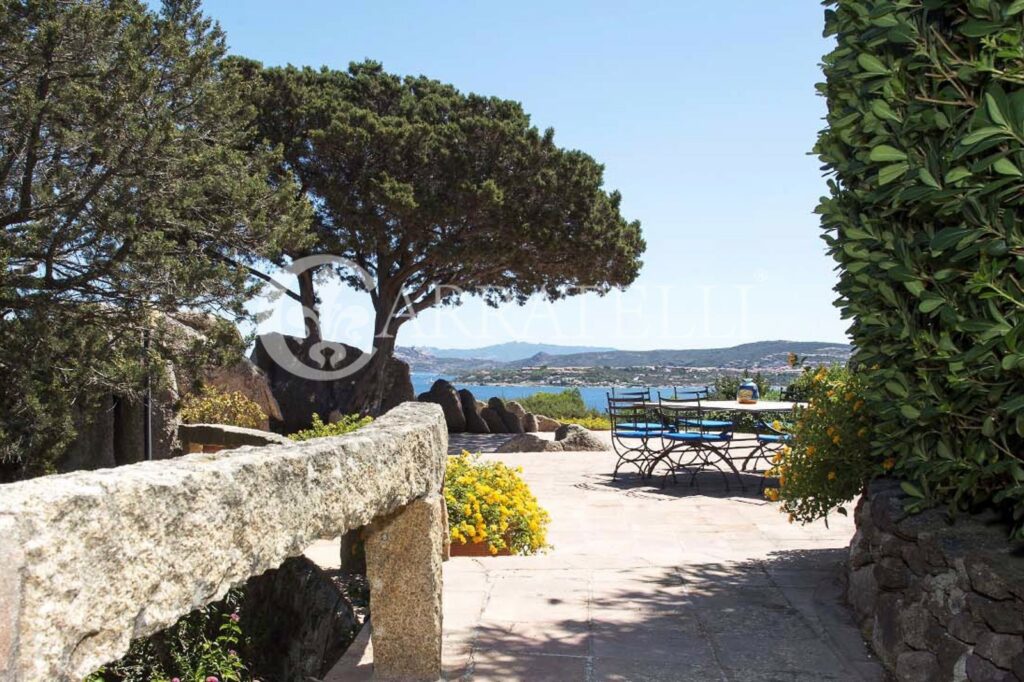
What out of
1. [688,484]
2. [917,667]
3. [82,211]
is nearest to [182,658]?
[917,667]

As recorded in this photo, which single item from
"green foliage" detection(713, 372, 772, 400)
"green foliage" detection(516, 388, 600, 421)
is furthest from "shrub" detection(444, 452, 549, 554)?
"green foliage" detection(516, 388, 600, 421)

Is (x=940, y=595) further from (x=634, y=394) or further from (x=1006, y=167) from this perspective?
(x=634, y=394)

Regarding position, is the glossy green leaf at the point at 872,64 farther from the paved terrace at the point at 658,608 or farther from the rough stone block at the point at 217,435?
the rough stone block at the point at 217,435

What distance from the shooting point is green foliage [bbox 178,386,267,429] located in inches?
449

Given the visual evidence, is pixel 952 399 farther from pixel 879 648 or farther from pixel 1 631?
pixel 1 631

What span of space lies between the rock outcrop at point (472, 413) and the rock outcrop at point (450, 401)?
12 centimetres

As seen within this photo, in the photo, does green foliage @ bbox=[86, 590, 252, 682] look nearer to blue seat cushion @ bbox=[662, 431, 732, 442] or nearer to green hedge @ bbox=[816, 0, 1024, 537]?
green hedge @ bbox=[816, 0, 1024, 537]

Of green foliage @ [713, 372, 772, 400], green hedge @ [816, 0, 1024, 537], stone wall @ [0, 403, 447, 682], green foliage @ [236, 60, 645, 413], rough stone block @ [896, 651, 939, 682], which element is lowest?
rough stone block @ [896, 651, 939, 682]

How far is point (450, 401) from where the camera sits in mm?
18844

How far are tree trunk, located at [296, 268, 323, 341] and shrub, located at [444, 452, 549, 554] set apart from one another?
37.8 feet

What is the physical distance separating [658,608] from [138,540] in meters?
3.22

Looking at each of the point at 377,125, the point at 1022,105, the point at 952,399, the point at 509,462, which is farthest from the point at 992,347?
the point at 377,125

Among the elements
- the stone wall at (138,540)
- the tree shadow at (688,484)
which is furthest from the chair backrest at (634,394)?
the stone wall at (138,540)

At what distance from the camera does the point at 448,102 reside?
16688 mm
